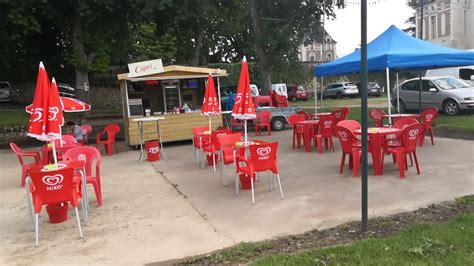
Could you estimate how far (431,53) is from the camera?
31.3ft

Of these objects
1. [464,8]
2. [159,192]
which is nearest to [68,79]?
[159,192]

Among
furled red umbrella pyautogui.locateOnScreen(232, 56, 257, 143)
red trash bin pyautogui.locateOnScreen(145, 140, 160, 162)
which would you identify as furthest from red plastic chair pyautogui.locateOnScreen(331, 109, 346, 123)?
red trash bin pyautogui.locateOnScreen(145, 140, 160, 162)

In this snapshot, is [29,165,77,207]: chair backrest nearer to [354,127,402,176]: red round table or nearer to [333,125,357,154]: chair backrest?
[333,125,357,154]: chair backrest

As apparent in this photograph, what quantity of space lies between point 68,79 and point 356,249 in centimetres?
2957

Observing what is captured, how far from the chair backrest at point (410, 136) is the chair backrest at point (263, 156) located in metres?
2.40

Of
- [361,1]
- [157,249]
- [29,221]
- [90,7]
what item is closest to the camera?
[361,1]

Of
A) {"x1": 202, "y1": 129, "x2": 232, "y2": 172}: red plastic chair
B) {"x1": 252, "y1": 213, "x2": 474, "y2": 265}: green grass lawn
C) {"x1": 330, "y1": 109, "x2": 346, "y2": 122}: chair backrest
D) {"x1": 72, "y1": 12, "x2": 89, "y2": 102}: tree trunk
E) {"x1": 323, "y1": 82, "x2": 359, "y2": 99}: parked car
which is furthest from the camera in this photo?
{"x1": 323, "y1": 82, "x2": 359, "y2": 99}: parked car

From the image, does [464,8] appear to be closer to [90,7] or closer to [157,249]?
[90,7]

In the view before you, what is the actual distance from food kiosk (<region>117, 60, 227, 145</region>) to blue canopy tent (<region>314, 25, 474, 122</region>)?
4.60m

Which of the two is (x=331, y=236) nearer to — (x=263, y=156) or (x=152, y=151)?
(x=263, y=156)

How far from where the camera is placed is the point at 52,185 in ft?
16.6

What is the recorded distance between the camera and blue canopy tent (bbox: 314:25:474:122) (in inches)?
364

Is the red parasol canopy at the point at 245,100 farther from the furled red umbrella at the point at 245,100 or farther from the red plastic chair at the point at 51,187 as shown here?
the red plastic chair at the point at 51,187

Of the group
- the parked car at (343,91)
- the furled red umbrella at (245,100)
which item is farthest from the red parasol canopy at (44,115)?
the parked car at (343,91)
